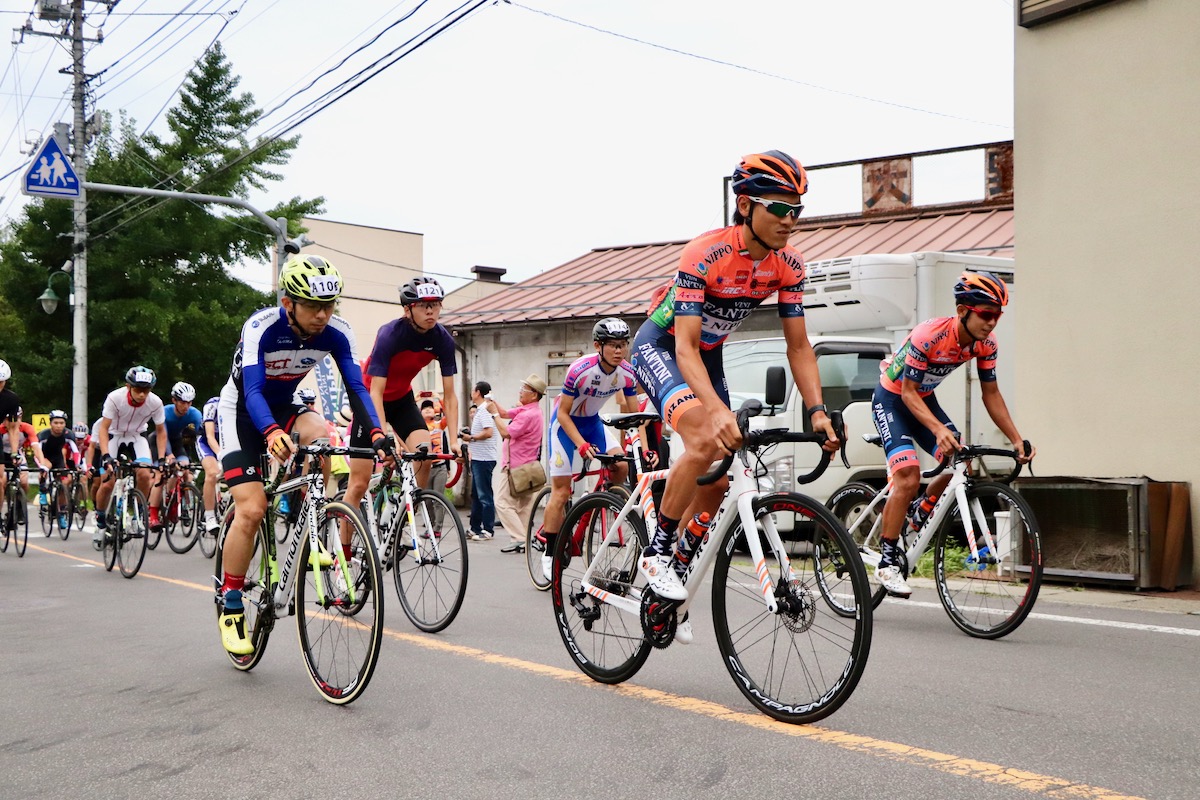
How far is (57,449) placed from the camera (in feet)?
65.7

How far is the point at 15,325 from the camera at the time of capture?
1881 inches

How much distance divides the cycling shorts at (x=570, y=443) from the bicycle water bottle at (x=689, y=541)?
3990 mm

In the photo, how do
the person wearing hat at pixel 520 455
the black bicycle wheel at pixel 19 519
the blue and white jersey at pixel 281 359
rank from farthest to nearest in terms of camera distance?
the black bicycle wheel at pixel 19 519, the person wearing hat at pixel 520 455, the blue and white jersey at pixel 281 359

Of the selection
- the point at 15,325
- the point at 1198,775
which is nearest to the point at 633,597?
the point at 1198,775

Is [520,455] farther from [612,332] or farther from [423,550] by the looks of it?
[423,550]

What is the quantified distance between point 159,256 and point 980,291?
103 ft

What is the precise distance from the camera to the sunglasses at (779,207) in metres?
4.83

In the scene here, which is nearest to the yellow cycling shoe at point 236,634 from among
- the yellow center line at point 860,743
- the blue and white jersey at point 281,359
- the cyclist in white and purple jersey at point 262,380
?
the cyclist in white and purple jersey at point 262,380

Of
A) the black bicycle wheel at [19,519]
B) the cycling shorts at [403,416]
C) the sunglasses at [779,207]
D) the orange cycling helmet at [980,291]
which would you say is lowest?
the black bicycle wheel at [19,519]

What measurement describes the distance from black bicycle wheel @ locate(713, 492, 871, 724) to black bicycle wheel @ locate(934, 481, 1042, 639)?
2654mm

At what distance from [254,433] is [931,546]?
163 inches

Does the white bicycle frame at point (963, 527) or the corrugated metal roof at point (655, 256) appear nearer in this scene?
the white bicycle frame at point (963, 527)

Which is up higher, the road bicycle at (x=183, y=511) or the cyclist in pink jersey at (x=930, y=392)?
the cyclist in pink jersey at (x=930, y=392)

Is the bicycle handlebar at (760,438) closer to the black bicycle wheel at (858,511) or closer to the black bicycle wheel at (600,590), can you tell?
the black bicycle wheel at (600,590)
